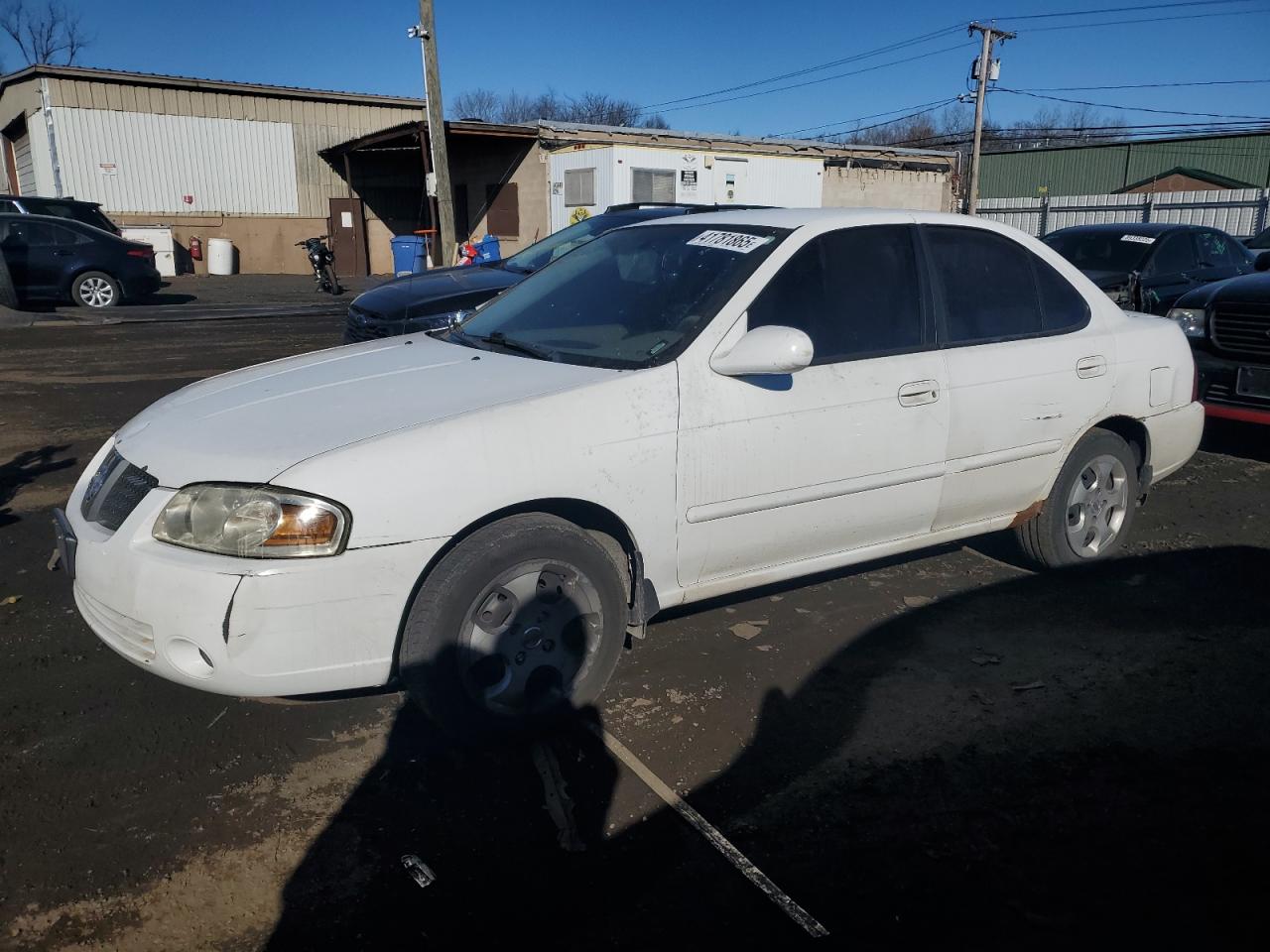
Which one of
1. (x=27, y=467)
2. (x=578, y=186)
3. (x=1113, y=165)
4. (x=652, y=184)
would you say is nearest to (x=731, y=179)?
(x=652, y=184)

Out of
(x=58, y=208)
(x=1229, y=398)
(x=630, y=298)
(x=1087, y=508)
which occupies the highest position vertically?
(x=58, y=208)

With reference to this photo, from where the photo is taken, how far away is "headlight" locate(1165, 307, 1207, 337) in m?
6.95

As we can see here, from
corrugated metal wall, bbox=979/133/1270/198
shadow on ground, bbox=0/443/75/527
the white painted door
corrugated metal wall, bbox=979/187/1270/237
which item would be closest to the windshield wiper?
shadow on ground, bbox=0/443/75/527

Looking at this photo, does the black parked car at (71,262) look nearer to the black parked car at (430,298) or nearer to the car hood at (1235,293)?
the black parked car at (430,298)

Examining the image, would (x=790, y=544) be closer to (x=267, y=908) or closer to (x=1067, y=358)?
(x=1067, y=358)

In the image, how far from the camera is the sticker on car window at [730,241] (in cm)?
381

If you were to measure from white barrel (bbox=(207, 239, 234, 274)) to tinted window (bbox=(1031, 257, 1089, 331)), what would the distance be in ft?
82.4

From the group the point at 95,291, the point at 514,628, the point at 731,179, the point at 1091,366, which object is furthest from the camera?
the point at 731,179

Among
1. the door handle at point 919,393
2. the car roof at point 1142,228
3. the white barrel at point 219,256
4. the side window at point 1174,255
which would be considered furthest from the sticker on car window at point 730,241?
the white barrel at point 219,256

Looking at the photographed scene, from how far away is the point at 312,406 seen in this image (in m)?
3.27

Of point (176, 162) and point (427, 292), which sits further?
point (176, 162)

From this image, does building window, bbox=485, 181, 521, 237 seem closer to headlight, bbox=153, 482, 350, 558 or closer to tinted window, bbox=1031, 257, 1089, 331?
tinted window, bbox=1031, 257, 1089, 331

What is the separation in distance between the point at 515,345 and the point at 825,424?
1.21 m

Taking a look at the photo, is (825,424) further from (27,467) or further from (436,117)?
(436,117)
